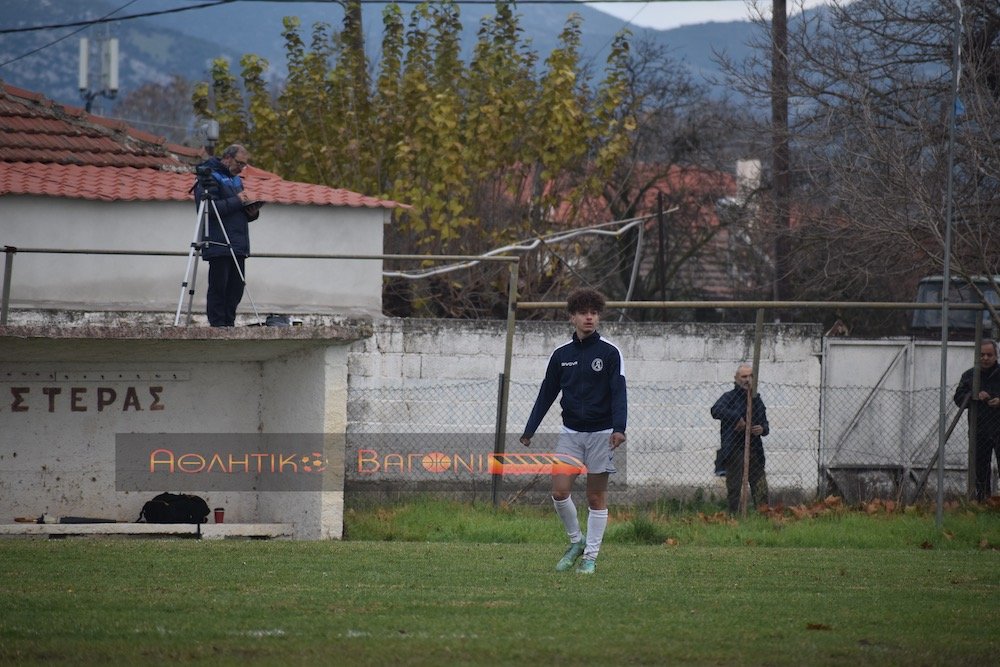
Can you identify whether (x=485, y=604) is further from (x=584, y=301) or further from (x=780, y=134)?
(x=780, y=134)

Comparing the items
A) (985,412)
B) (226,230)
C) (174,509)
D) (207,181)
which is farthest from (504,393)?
(985,412)

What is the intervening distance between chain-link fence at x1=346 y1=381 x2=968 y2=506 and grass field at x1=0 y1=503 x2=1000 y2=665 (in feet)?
9.94

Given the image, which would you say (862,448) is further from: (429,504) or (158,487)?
(158,487)

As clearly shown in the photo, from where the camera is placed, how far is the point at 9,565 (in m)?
8.98

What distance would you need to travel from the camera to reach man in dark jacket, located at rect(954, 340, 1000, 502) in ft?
46.7

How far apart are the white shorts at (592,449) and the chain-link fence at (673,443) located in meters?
5.56

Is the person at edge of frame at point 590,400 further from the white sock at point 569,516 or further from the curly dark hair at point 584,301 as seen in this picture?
the white sock at point 569,516

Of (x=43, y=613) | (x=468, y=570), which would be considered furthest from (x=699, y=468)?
(x=43, y=613)

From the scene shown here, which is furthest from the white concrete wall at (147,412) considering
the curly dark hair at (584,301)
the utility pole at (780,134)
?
the utility pole at (780,134)

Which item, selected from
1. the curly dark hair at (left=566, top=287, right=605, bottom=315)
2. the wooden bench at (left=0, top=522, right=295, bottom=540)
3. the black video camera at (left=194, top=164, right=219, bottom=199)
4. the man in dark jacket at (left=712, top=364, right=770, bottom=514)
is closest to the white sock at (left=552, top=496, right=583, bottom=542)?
the curly dark hair at (left=566, top=287, right=605, bottom=315)

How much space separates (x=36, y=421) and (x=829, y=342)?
8.45m

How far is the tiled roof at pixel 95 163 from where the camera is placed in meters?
15.7

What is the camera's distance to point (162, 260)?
51.4 feet

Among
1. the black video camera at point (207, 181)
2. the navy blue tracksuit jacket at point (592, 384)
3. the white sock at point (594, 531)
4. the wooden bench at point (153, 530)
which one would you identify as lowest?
the wooden bench at point (153, 530)
